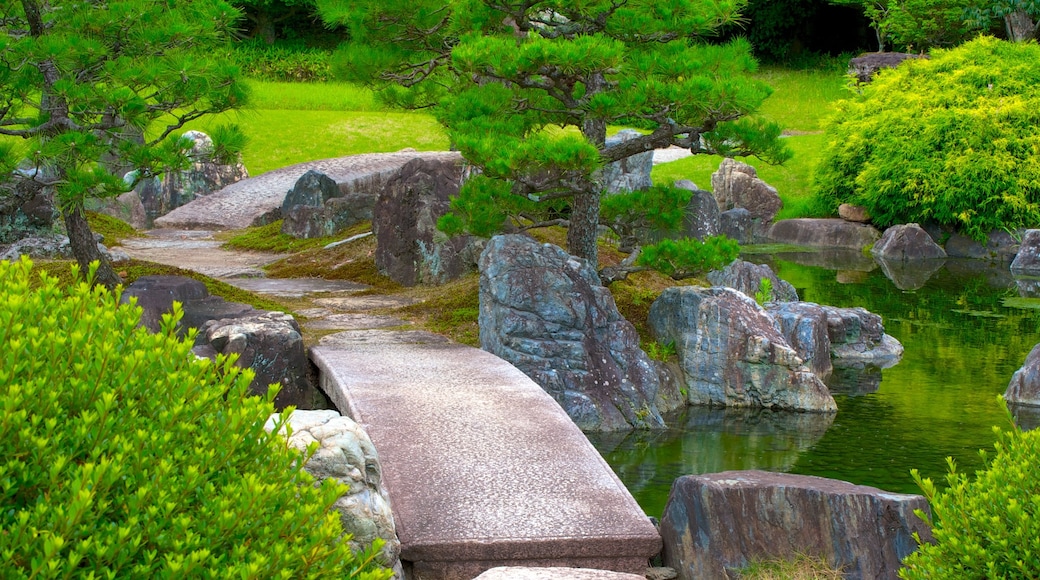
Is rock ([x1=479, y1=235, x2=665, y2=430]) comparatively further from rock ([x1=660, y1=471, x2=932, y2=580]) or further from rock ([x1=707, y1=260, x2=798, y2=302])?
rock ([x1=707, y1=260, x2=798, y2=302])

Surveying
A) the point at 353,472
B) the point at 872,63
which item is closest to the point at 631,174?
the point at 872,63

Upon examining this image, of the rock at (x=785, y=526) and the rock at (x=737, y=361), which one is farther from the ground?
the rock at (x=785, y=526)

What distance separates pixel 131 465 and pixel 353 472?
200cm

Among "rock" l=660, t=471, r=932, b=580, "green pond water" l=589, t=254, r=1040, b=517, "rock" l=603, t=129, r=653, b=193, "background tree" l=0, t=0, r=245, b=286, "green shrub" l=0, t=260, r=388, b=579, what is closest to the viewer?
"green shrub" l=0, t=260, r=388, b=579

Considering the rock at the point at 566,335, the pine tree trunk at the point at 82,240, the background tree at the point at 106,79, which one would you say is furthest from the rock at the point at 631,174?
the background tree at the point at 106,79

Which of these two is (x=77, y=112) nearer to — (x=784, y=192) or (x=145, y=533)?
(x=145, y=533)

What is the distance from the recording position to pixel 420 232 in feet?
32.6

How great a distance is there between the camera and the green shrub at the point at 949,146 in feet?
56.5

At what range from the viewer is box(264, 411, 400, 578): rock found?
12.9ft

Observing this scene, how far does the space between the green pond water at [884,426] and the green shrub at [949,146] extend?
6.26 metres

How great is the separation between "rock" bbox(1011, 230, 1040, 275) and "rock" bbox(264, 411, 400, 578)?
13643mm

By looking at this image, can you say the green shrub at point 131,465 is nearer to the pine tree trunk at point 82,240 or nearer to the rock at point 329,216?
the pine tree trunk at point 82,240

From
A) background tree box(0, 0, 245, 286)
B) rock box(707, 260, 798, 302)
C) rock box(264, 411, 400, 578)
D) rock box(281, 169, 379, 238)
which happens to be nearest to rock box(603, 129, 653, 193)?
rock box(281, 169, 379, 238)

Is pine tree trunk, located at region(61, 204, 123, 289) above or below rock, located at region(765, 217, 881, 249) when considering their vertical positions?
above
